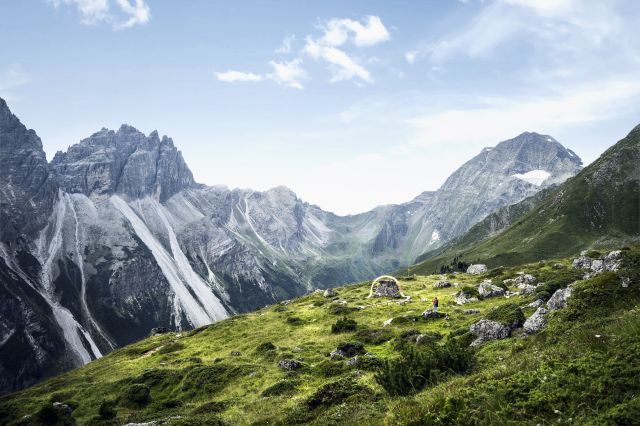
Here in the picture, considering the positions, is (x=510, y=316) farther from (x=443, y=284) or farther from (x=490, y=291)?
(x=443, y=284)

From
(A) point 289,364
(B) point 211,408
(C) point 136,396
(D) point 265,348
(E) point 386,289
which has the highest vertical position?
(C) point 136,396

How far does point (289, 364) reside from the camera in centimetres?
4028

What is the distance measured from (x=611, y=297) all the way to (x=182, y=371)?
42833 millimetres

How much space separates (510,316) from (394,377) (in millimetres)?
17099

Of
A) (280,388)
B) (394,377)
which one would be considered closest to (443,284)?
(280,388)

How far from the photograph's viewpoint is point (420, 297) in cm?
7356

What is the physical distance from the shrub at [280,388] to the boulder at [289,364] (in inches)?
220

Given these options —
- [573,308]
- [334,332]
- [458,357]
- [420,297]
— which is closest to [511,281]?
[420,297]

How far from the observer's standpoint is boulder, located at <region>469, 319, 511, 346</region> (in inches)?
1253

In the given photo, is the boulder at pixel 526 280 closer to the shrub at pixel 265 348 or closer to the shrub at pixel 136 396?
the shrub at pixel 265 348

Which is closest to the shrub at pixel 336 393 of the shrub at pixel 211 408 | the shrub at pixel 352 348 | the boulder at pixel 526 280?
the shrub at pixel 211 408

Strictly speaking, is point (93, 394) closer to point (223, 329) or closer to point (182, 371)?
point (182, 371)

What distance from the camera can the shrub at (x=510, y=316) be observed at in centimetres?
3303

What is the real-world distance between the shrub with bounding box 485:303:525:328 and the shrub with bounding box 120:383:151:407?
111 feet
